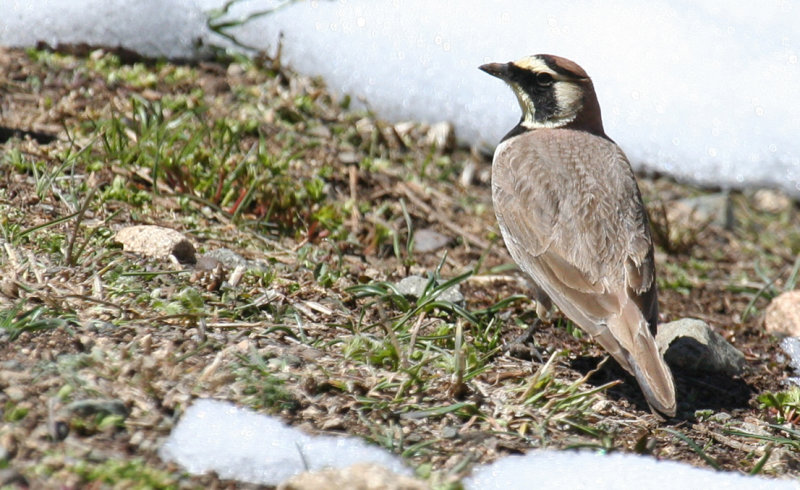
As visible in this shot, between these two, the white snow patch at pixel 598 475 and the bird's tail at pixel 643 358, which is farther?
the bird's tail at pixel 643 358

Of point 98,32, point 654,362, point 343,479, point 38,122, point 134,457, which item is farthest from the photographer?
point 98,32

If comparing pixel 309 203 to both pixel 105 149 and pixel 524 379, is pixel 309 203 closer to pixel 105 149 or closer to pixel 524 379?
pixel 105 149

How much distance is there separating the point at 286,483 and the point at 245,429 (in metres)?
0.55

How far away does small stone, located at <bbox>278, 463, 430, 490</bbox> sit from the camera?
2.60 metres

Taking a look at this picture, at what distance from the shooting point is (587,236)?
174 inches

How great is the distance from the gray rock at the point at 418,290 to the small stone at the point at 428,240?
0.84m

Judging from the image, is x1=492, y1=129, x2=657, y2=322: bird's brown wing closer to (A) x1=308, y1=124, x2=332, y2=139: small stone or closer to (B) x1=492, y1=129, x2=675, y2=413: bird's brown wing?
(B) x1=492, y1=129, x2=675, y2=413: bird's brown wing

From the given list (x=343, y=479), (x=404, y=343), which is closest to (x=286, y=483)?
(x=343, y=479)

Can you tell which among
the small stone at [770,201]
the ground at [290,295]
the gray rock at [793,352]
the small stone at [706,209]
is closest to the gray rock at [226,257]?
the ground at [290,295]

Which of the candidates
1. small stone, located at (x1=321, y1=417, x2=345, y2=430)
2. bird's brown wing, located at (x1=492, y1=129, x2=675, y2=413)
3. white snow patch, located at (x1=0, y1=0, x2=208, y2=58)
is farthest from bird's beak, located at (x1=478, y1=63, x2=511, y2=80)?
small stone, located at (x1=321, y1=417, x2=345, y2=430)

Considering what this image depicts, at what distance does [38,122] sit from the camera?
17.2ft

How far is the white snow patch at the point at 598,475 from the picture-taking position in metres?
3.17

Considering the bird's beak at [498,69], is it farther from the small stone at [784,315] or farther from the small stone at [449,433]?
the small stone at [449,433]

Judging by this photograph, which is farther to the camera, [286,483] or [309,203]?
[309,203]
